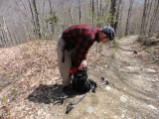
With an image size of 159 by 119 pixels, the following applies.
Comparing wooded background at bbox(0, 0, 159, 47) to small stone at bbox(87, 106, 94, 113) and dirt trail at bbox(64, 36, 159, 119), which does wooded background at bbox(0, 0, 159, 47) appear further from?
small stone at bbox(87, 106, 94, 113)

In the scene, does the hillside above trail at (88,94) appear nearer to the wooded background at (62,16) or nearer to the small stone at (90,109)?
the small stone at (90,109)

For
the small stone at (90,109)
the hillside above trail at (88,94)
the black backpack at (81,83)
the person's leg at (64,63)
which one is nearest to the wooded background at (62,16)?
the hillside above trail at (88,94)

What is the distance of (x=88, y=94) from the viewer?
11.8 ft

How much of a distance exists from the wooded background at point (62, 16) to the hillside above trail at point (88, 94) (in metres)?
2.10

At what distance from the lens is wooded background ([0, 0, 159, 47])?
8.30 meters

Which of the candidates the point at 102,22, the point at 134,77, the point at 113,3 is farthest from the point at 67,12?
the point at 134,77

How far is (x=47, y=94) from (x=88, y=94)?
0.92 metres

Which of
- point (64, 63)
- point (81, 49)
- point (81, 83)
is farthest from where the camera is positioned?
point (81, 83)

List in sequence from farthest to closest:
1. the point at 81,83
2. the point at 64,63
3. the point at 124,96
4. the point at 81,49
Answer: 1. the point at 124,96
2. the point at 81,83
3. the point at 64,63
4. the point at 81,49

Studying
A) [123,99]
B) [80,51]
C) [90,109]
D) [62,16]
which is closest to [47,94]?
[90,109]

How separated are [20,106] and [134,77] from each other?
3.34 meters

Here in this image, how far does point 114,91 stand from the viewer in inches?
152

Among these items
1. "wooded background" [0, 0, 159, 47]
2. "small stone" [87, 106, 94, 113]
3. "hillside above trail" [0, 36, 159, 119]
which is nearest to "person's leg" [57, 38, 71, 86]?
"hillside above trail" [0, 36, 159, 119]

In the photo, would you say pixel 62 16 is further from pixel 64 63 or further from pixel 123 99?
pixel 123 99
